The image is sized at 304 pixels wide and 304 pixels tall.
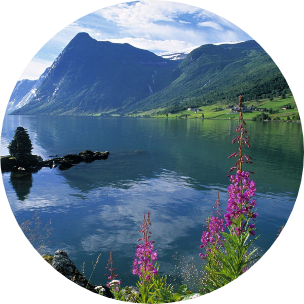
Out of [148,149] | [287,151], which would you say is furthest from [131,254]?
[287,151]

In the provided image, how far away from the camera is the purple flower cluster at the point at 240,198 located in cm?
386

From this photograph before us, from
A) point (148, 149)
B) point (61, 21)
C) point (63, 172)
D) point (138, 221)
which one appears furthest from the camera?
point (148, 149)

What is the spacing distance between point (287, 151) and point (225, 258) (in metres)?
54.3

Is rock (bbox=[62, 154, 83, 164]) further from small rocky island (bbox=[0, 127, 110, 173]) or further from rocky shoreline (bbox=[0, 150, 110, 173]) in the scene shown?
small rocky island (bbox=[0, 127, 110, 173])

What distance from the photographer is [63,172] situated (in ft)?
125

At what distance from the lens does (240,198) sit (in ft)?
12.7

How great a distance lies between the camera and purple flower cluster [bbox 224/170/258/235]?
12.7ft

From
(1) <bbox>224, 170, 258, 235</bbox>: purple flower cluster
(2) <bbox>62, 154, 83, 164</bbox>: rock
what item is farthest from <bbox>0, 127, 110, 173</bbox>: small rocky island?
(1) <bbox>224, 170, 258, 235</bbox>: purple flower cluster

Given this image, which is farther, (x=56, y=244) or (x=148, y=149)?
(x=148, y=149)

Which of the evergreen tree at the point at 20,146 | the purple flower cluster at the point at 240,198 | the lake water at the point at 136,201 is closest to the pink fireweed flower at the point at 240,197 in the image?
the purple flower cluster at the point at 240,198

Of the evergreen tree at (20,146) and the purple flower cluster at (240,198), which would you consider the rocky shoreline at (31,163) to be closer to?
the evergreen tree at (20,146)

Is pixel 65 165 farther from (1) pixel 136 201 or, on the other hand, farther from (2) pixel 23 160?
(1) pixel 136 201

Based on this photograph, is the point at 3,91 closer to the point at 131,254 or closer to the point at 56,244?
the point at 131,254

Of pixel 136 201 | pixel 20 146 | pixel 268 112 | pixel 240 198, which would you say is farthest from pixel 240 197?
pixel 268 112
